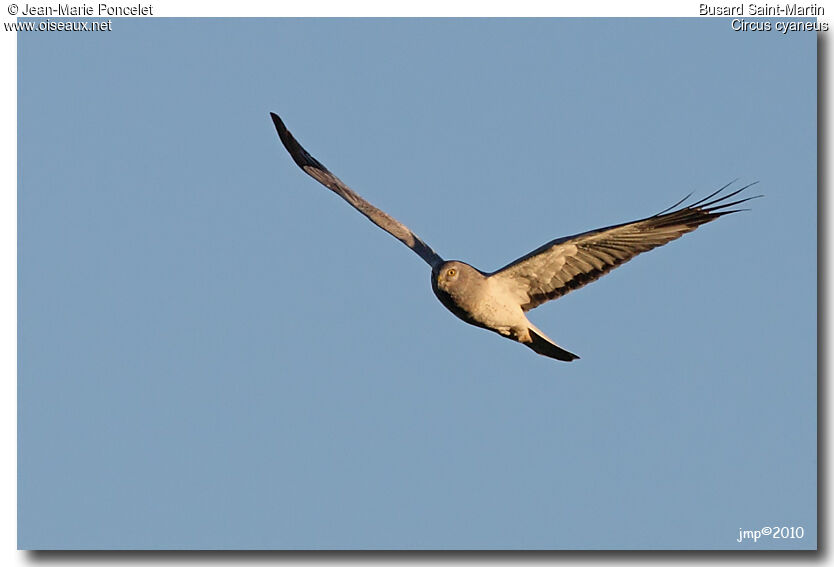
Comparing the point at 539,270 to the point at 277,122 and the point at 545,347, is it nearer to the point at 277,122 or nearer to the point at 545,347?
the point at 545,347

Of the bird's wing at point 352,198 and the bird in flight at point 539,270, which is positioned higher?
the bird's wing at point 352,198

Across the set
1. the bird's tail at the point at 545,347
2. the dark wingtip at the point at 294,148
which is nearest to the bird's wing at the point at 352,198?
the dark wingtip at the point at 294,148

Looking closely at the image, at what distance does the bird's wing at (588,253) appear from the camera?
9.06 meters

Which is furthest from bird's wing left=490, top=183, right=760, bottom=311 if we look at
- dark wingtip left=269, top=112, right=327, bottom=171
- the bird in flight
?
dark wingtip left=269, top=112, right=327, bottom=171

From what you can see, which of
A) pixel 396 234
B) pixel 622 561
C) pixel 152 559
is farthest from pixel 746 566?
pixel 152 559

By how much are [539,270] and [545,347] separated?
29.0 inches

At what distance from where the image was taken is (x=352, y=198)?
10.5 meters

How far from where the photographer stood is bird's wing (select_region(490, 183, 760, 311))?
906cm

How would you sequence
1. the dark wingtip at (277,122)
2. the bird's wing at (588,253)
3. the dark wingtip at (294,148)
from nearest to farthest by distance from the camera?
the bird's wing at (588,253) < the dark wingtip at (294,148) < the dark wingtip at (277,122)

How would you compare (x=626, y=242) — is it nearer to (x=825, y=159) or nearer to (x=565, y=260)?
(x=565, y=260)

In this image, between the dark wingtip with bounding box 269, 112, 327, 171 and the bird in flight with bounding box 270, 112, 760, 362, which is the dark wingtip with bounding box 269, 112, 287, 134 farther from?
the bird in flight with bounding box 270, 112, 760, 362

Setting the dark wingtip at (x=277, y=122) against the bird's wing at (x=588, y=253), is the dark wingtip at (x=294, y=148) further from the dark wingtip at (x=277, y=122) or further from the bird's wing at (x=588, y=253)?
the bird's wing at (x=588, y=253)

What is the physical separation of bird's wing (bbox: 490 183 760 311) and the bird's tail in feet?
0.78

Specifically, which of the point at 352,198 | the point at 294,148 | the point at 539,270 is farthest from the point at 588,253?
the point at 294,148
